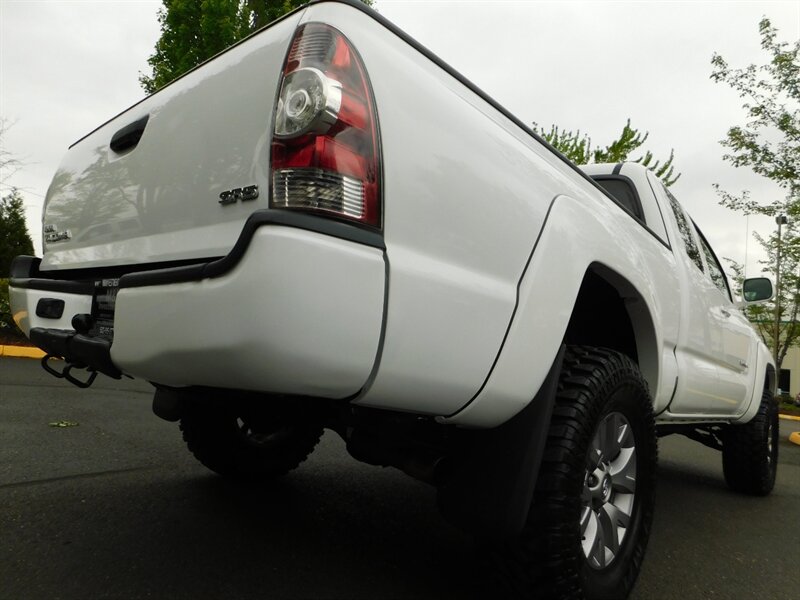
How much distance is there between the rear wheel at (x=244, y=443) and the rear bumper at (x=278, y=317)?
1.41 metres

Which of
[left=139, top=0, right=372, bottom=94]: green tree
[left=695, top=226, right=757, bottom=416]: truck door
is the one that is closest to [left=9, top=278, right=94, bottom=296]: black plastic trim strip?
[left=695, top=226, right=757, bottom=416]: truck door

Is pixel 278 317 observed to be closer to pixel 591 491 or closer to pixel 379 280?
pixel 379 280

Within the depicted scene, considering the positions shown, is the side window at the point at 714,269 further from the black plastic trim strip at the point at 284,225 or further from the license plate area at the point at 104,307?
the license plate area at the point at 104,307

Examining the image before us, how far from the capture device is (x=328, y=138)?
1.35m

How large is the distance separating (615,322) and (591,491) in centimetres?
87

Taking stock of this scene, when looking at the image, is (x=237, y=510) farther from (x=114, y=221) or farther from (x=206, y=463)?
(x=114, y=221)

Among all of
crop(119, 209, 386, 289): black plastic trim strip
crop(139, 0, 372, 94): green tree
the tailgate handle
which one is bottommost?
crop(119, 209, 386, 289): black plastic trim strip

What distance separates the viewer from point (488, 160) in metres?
1.66

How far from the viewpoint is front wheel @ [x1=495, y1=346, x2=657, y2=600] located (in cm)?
174

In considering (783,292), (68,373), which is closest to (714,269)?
(68,373)

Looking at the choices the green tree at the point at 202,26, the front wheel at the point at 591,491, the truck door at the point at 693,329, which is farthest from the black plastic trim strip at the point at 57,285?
the green tree at the point at 202,26

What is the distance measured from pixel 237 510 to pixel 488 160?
1957mm

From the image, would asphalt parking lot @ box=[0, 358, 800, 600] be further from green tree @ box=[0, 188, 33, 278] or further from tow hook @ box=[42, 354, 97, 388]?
green tree @ box=[0, 188, 33, 278]

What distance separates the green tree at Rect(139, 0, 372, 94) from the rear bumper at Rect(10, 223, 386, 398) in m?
12.4
